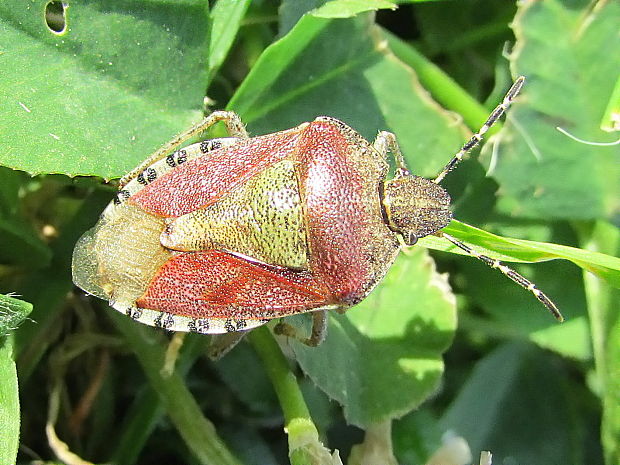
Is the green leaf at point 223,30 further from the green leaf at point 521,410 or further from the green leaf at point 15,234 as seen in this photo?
the green leaf at point 521,410

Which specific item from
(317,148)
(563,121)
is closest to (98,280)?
(317,148)

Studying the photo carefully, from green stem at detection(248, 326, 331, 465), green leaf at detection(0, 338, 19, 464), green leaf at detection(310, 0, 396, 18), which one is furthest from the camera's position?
green leaf at detection(310, 0, 396, 18)

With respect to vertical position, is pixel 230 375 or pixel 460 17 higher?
pixel 460 17

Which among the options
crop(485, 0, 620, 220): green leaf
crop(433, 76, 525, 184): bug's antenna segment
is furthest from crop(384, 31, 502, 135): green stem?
crop(433, 76, 525, 184): bug's antenna segment

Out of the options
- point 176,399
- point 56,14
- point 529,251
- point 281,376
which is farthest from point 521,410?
point 56,14

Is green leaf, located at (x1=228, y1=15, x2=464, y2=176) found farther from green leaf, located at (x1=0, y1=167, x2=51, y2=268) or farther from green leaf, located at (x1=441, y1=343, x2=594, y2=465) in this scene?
green leaf, located at (x1=441, y1=343, x2=594, y2=465)

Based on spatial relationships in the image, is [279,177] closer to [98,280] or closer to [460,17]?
[98,280]
